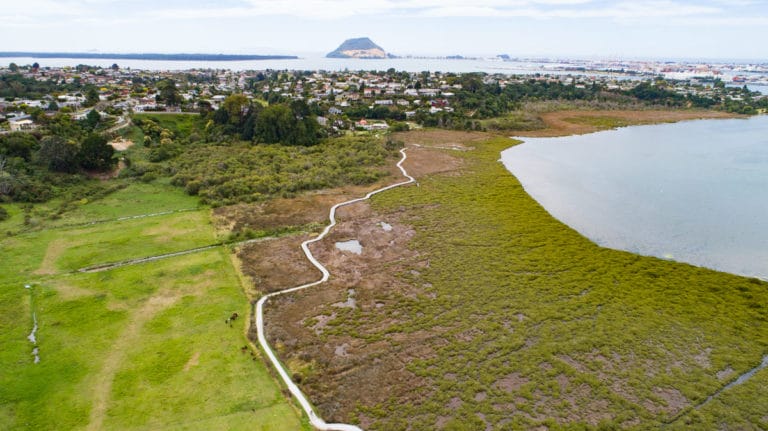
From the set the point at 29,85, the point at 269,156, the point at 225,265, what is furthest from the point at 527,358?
the point at 29,85

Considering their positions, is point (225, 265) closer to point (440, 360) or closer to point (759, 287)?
point (440, 360)

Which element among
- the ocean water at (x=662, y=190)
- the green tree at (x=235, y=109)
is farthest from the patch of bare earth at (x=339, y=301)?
the green tree at (x=235, y=109)

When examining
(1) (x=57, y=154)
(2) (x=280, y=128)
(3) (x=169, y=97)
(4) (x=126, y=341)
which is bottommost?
(4) (x=126, y=341)

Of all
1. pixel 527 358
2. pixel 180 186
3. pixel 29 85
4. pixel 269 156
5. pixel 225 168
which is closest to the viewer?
pixel 527 358

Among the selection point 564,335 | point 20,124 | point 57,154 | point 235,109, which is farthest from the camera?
point 235,109

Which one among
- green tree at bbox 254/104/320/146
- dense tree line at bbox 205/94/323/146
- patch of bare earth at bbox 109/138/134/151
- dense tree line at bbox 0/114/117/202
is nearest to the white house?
dense tree line at bbox 0/114/117/202

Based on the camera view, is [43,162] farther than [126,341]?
Yes

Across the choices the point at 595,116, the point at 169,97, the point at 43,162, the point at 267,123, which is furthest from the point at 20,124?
the point at 595,116

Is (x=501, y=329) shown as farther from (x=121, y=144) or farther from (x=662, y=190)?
(x=121, y=144)
